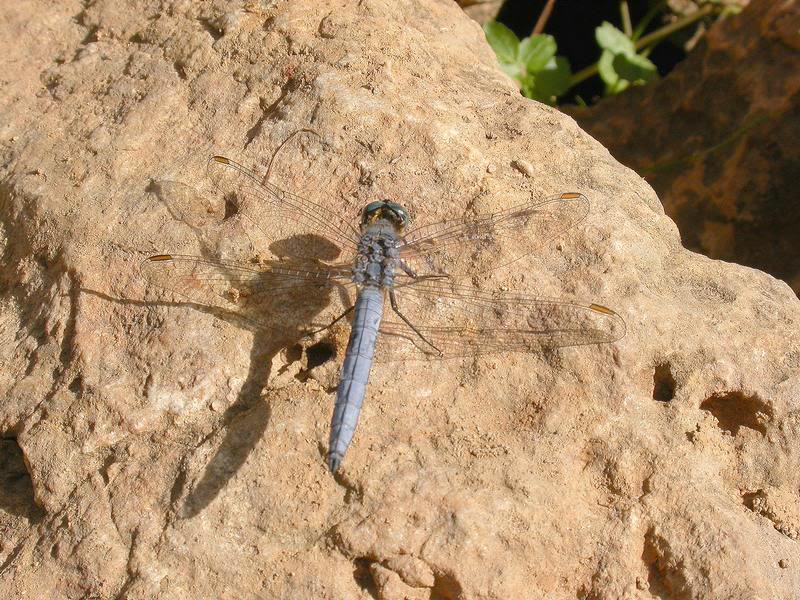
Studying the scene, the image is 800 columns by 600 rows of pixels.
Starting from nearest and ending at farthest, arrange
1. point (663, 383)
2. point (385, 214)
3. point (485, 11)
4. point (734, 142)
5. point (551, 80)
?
point (663, 383) → point (385, 214) → point (734, 142) → point (551, 80) → point (485, 11)

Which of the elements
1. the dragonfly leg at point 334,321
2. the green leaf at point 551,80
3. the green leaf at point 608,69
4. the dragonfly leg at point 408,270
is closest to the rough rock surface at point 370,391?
the dragonfly leg at point 334,321

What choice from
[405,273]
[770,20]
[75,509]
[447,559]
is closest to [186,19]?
[405,273]

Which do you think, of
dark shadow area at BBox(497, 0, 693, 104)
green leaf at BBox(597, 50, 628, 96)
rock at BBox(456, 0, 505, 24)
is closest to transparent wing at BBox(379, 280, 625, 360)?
green leaf at BBox(597, 50, 628, 96)

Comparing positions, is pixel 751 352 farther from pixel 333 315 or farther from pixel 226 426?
pixel 226 426

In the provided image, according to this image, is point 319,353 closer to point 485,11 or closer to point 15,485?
point 15,485

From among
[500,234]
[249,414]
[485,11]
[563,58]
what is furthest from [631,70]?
[249,414]

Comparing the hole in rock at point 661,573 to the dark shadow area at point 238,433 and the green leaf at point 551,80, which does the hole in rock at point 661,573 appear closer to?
the dark shadow area at point 238,433
